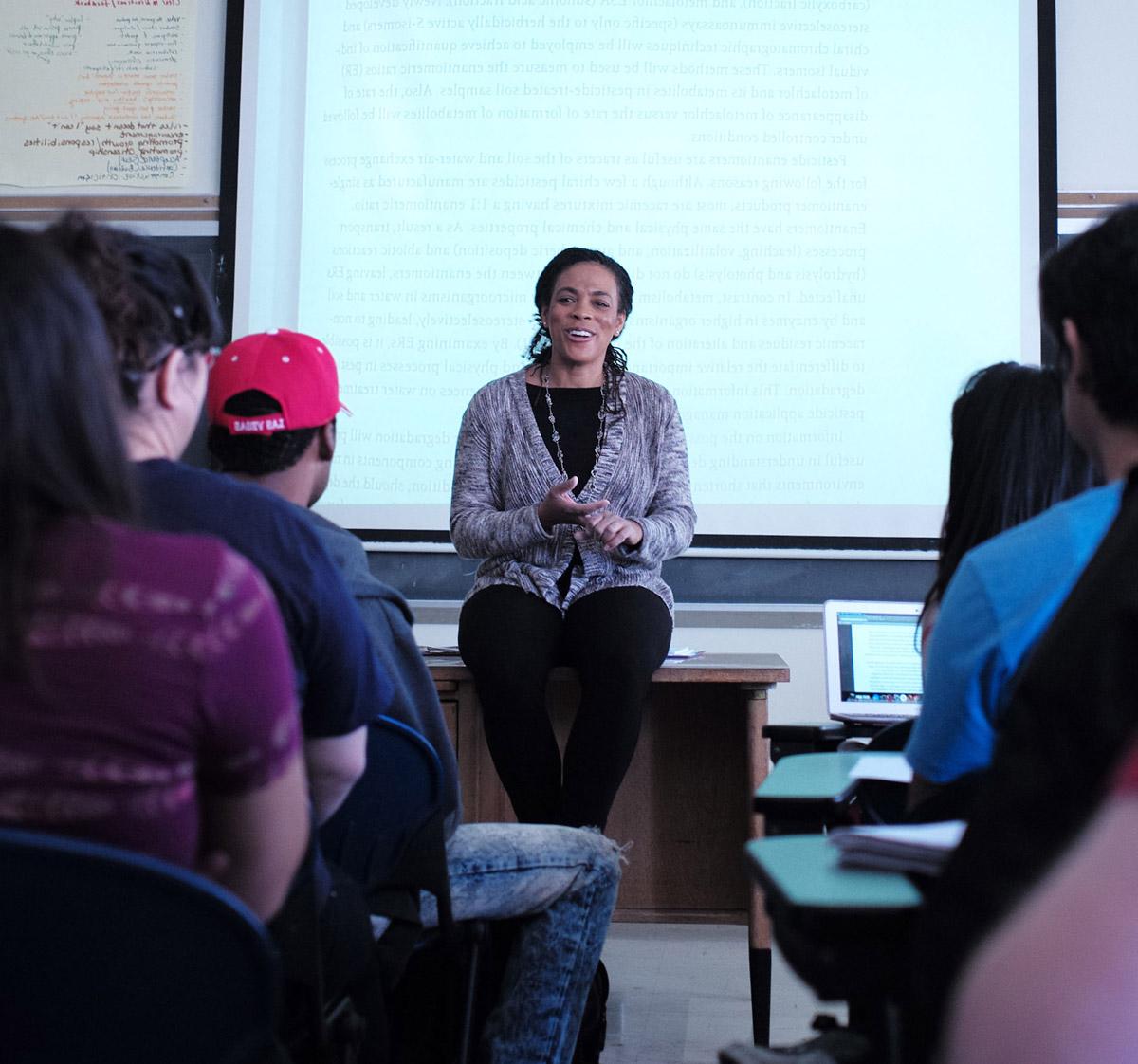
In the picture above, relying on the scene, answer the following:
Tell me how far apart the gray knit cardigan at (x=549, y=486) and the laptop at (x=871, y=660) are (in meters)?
0.37

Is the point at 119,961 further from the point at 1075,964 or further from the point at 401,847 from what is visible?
the point at 401,847

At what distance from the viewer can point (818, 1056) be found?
104 cm

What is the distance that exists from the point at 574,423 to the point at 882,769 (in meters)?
1.59

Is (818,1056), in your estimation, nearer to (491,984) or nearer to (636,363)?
(491,984)

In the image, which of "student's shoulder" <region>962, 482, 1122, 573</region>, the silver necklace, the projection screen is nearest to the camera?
"student's shoulder" <region>962, 482, 1122, 573</region>

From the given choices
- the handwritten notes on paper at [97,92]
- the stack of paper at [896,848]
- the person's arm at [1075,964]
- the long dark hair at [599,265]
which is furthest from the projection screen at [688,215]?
the person's arm at [1075,964]

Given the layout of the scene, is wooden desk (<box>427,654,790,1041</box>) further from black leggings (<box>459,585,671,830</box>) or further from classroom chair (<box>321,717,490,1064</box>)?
classroom chair (<box>321,717,490,1064</box>)

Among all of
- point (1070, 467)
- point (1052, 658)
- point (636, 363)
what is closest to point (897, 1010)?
point (1052, 658)

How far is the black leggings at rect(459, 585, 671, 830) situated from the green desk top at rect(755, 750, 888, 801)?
0.99 meters

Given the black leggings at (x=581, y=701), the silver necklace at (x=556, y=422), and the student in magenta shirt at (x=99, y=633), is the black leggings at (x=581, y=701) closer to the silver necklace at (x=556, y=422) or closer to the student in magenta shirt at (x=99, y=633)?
the silver necklace at (x=556, y=422)

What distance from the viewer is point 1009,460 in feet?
4.95

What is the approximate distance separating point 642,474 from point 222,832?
1.93 meters

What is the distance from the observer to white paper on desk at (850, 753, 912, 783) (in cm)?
125

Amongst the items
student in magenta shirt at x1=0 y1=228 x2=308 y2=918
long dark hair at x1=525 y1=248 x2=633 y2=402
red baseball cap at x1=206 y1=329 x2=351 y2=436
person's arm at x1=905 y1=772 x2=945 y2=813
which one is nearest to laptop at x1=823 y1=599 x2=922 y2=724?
long dark hair at x1=525 y1=248 x2=633 y2=402
